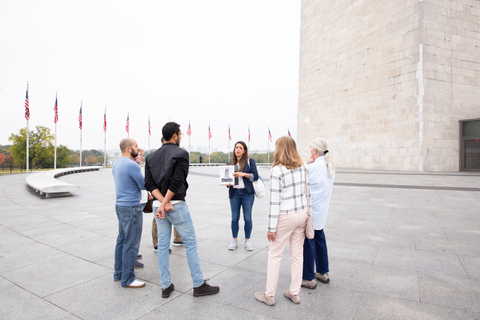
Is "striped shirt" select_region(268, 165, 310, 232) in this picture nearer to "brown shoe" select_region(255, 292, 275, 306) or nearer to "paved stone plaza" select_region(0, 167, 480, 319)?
"brown shoe" select_region(255, 292, 275, 306)

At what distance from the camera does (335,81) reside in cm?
2581

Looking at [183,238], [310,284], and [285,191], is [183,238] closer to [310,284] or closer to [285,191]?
[285,191]

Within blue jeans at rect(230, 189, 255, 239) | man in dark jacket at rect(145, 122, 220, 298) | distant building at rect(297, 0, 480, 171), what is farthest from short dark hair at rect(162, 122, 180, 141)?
distant building at rect(297, 0, 480, 171)

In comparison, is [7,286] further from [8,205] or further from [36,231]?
[8,205]

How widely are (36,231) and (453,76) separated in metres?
25.7

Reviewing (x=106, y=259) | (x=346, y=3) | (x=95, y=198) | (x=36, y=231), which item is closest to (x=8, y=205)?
(x=95, y=198)

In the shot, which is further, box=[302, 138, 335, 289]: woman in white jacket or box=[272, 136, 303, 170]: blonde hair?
box=[302, 138, 335, 289]: woman in white jacket

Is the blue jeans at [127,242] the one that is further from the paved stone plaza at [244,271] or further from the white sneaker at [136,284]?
the paved stone plaza at [244,271]

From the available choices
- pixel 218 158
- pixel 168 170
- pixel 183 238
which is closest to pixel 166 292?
pixel 183 238

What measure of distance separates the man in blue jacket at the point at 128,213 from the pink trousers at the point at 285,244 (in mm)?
1600

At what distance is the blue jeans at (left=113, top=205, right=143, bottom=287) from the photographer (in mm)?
3333

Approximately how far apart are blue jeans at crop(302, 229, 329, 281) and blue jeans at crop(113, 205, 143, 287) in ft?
6.96

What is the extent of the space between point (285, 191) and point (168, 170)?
4.25 feet

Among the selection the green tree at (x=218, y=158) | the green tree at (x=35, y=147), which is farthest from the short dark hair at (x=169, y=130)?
Result: the green tree at (x=218, y=158)
